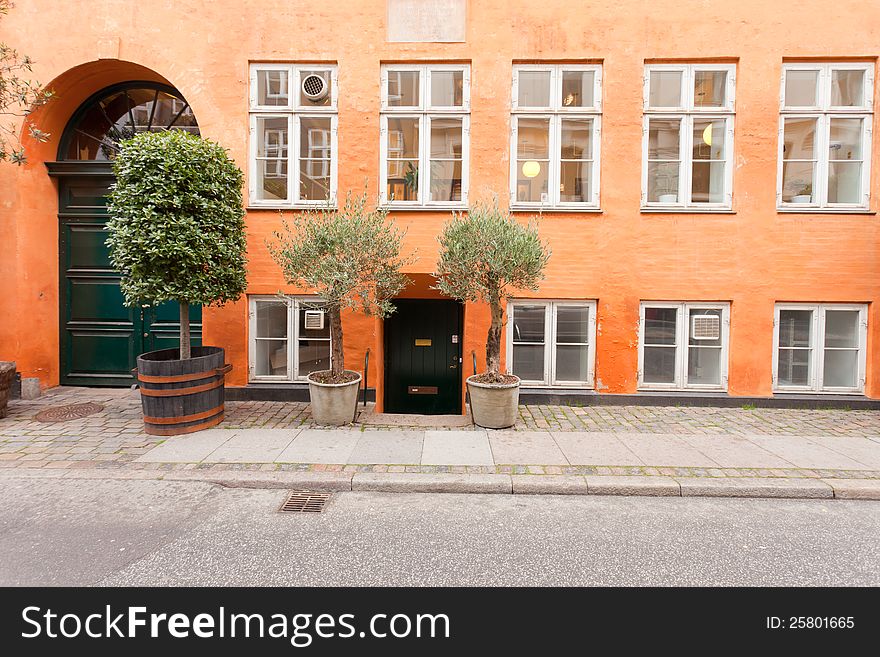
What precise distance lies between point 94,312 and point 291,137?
17.1 ft

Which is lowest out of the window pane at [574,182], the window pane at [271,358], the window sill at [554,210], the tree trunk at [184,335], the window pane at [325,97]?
the window pane at [271,358]

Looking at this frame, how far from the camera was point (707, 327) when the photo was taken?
827cm

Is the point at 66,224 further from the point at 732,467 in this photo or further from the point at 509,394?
the point at 732,467

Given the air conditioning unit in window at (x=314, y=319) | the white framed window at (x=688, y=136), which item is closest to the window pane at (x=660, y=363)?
the white framed window at (x=688, y=136)

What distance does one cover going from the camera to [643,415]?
7.62m

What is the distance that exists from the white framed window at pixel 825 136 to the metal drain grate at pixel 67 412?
11.9 metres

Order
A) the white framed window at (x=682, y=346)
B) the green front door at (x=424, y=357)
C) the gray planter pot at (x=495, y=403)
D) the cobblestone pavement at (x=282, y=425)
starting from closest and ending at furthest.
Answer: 1. the cobblestone pavement at (x=282, y=425)
2. the gray planter pot at (x=495, y=403)
3. the white framed window at (x=682, y=346)
4. the green front door at (x=424, y=357)

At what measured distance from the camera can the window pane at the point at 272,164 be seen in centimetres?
850

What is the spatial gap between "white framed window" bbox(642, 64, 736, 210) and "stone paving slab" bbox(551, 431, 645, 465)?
4267 mm

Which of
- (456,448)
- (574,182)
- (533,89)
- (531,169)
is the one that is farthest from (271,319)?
(533,89)

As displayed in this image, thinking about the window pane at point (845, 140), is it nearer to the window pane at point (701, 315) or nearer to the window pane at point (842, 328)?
the window pane at point (842, 328)

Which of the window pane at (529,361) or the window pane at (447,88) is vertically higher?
the window pane at (447,88)
